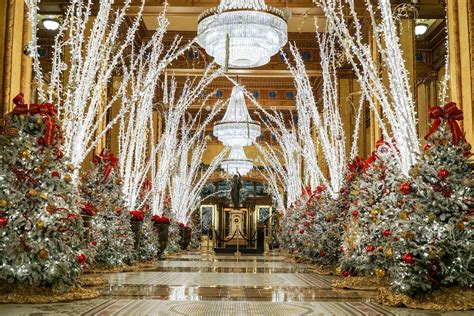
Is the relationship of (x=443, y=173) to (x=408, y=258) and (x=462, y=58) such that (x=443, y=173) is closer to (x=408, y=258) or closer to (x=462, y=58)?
(x=408, y=258)

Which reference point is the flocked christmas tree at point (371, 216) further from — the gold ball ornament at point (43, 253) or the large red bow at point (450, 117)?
the gold ball ornament at point (43, 253)

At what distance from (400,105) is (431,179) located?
749 mm

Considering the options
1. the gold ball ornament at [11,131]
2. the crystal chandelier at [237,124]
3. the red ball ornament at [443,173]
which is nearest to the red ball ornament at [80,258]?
the gold ball ornament at [11,131]

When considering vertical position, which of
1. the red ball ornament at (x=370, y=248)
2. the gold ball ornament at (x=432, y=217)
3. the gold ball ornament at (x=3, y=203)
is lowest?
the red ball ornament at (x=370, y=248)

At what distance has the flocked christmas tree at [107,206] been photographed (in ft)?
24.8

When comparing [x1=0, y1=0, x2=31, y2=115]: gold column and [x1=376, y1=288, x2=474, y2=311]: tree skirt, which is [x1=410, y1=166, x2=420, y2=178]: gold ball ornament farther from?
[x1=0, y1=0, x2=31, y2=115]: gold column

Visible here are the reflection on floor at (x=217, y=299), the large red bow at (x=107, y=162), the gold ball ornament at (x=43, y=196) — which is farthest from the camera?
the large red bow at (x=107, y=162)

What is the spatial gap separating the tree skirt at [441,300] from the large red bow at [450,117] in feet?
3.80

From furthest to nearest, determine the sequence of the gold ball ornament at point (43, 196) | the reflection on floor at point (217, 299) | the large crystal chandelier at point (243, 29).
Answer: the large crystal chandelier at point (243, 29) → the gold ball ornament at point (43, 196) → the reflection on floor at point (217, 299)

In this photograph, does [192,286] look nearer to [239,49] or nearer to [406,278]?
[406,278]

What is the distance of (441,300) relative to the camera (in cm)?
446

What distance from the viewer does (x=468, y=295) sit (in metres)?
4.41

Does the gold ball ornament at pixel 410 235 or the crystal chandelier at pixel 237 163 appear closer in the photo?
the gold ball ornament at pixel 410 235

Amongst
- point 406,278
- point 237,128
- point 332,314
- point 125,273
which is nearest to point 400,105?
point 406,278
